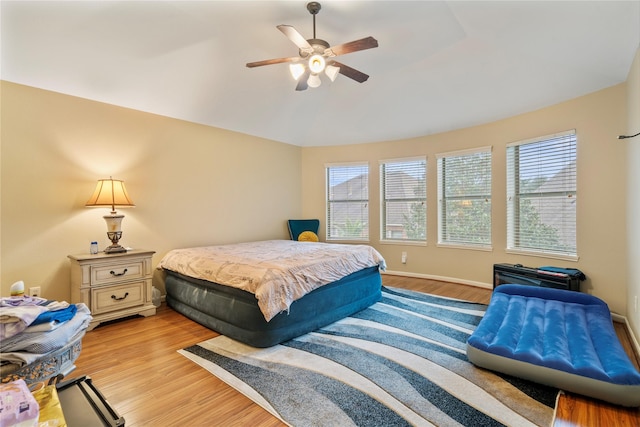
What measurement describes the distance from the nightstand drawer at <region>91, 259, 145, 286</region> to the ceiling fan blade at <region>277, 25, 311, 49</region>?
278 centimetres

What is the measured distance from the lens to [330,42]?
3.43m

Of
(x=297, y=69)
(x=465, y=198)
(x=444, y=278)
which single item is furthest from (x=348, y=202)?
Result: (x=297, y=69)

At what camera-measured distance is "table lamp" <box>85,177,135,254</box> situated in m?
3.17

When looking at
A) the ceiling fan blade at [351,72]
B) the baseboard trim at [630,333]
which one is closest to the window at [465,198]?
the baseboard trim at [630,333]

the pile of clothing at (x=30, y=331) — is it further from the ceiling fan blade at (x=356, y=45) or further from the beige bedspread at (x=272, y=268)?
the ceiling fan blade at (x=356, y=45)

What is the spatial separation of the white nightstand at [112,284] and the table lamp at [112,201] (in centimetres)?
18

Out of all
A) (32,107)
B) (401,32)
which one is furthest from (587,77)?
(32,107)

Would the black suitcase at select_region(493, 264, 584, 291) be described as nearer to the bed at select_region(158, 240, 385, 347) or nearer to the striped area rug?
the striped area rug

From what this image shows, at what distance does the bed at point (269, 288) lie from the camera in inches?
100.0

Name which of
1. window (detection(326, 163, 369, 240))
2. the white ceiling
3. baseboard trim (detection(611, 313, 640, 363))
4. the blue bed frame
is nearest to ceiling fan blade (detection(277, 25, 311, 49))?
the white ceiling

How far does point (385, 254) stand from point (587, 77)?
3.54 metres

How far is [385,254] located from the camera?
5.43 metres

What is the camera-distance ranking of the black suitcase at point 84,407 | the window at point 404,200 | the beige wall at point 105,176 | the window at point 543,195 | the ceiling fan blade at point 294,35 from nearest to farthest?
the black suitcase at point 84,407 → the ceiling fan blade at point 294,35 → the beige wall at point 105,176 → the window at point 543,195 → the window at point 404,200

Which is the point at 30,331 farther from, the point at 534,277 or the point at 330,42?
the point at 534,277
